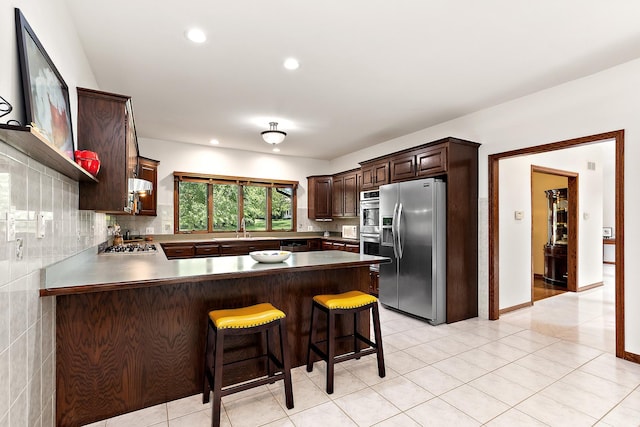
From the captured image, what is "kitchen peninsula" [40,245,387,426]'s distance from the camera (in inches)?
74.2

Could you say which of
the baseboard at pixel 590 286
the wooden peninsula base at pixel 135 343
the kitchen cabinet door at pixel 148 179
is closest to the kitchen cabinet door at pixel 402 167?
the wooden peninsula base at pixel 135 343

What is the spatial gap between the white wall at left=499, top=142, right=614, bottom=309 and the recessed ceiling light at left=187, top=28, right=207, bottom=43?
375 centimetres

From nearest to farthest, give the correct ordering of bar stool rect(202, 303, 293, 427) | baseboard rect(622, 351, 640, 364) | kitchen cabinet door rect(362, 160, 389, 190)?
bar stool rect(202, 303, 293, 427) → baseboard rect(622, 351, 640, 364) → kitchen cabinet door rect(362, 160, 389, 190)

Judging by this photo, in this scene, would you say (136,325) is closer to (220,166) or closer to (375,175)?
(375,175)

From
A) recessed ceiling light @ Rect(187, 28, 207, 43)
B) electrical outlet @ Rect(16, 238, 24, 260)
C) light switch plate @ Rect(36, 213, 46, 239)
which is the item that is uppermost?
recessed ceiling light @ Rect(187, 28, 207, 43)

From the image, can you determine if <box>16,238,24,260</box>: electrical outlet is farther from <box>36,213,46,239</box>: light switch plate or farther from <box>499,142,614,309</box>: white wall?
<box>499,142,614,309</box>: white wall

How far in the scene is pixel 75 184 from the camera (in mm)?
2279

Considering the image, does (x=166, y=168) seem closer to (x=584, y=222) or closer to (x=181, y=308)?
(x=181, y=308)

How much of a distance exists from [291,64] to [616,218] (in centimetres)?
330

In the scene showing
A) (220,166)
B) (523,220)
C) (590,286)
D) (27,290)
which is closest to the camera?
(27,290)

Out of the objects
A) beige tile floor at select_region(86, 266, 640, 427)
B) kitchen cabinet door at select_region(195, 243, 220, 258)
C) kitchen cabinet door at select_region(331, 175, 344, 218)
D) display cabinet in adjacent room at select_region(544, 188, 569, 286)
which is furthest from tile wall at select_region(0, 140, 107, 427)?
display cabinet in adjacent room at select_region(544, 188, 569, 286)

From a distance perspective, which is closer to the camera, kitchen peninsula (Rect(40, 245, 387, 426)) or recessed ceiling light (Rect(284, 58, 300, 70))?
kitchen peninsula (Rect(40, 245, 387, 426))

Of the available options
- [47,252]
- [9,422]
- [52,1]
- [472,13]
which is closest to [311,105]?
[472,13]

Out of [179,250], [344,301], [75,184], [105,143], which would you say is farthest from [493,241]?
[179,250]
